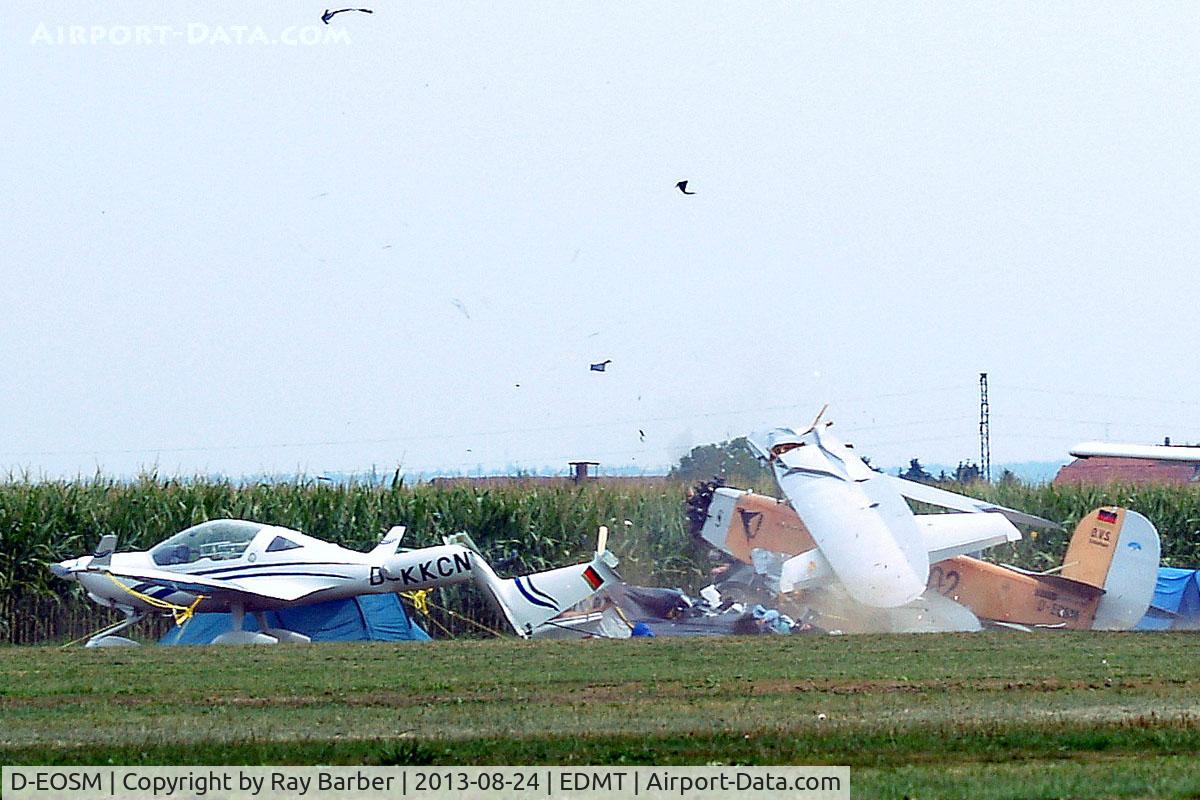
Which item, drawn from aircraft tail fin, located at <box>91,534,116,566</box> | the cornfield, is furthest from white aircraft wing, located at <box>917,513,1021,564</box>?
aircraft tail fin, located at <box>91,534,116,566</box>

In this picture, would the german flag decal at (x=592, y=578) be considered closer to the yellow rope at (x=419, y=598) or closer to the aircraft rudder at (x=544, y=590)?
the aircraft rudder at (x=544, y=590)

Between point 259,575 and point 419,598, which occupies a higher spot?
point 259,575

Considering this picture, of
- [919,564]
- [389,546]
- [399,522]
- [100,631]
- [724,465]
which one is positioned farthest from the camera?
[724,465]

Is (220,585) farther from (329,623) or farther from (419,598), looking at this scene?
(419,598)

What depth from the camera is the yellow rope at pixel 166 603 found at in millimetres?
21688

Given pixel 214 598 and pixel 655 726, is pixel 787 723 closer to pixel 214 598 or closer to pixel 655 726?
pixel 655 726

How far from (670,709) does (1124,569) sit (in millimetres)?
13224

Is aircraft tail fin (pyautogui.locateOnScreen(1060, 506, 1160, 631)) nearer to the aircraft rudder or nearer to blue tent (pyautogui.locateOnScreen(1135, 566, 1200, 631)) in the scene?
blue tent (pyautogui.locateOnScreen(1135, 566, 1200, 631))

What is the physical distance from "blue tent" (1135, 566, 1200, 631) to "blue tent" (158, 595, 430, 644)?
424 inches

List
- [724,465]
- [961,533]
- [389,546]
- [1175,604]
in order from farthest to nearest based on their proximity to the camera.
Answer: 1. [724,465]
2. [1175,604]
3. [961,533]
4. [389,546]

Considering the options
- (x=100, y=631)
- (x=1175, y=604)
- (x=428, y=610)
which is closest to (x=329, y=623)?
(x=428, y=610)

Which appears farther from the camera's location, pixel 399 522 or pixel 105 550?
pixel 399 522

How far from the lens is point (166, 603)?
2184 centimetres

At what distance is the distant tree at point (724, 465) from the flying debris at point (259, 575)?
593cm
